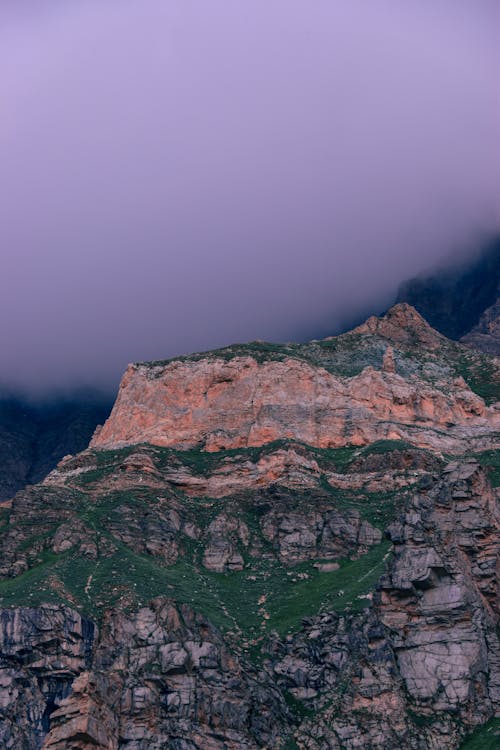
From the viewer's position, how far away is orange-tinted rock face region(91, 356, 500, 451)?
110375 mm

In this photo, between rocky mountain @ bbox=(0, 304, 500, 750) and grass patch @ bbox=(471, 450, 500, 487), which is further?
grass patch @ bbox=(471, 450, 500, 487)

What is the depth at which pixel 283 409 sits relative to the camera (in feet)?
370

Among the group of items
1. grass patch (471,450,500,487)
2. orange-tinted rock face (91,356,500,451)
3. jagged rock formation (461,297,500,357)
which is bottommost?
jagged rock formation (461,297,500,357)

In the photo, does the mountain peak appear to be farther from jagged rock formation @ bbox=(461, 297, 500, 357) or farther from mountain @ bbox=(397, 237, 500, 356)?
mountain @ bbox=(397, 237, 500, 356)

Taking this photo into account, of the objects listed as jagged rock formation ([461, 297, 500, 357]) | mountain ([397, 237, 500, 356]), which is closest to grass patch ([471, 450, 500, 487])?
jagged rock formation ([461, 297, 500, 357])

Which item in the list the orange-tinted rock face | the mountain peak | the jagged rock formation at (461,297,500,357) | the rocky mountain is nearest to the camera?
the rocky mountain

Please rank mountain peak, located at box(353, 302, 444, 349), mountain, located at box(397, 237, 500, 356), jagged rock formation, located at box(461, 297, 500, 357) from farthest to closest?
mountain, located at box(397, 237, 500, 356) → jagged rock formation, located at box(461, 297, 500, 357) → mountain peak, located at box(353, 302, 444, 349)

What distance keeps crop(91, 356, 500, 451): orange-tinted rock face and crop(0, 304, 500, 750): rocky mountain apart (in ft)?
0.94

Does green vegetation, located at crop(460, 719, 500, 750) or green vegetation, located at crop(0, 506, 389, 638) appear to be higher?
green vegetation, located at crop(0, 506, 389, 638)

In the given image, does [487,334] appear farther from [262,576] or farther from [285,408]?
[262,576]

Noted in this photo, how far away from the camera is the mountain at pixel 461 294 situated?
18425cm

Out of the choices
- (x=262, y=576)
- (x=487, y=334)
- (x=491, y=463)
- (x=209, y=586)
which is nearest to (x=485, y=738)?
(x=262, y=576)

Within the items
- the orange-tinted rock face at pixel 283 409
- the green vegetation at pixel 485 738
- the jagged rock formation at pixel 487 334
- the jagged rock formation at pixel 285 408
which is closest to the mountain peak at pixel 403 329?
the jagged rock formation at pixel 285 408

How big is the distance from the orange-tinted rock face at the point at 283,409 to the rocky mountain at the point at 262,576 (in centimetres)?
29
